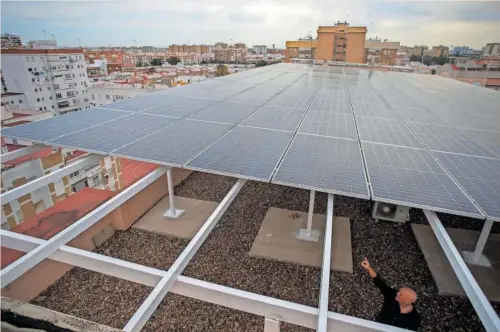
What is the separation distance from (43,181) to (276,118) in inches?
218

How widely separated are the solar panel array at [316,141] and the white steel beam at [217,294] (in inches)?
69.6

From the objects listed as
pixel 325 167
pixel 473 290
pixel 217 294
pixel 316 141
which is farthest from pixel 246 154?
pixel 473 290

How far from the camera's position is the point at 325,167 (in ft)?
16.0

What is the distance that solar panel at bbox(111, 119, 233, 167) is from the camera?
519 cm

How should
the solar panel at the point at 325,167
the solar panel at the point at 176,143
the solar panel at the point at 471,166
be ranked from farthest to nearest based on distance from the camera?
the solar panel at the point at 176,143 < the solar panel at the point at 471,166 < the solar panel at the point at 325,167

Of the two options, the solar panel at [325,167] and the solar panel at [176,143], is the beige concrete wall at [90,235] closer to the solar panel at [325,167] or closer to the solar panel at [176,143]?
the solar panel at [176,143]

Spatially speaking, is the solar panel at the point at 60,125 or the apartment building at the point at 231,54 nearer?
the solar panel at the point at 60,125

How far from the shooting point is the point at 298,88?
13.0 meters

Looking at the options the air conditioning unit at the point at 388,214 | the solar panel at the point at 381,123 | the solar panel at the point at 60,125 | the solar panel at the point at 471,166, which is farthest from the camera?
the solar panel at the point at 381,123

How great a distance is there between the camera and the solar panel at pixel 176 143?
5.19m

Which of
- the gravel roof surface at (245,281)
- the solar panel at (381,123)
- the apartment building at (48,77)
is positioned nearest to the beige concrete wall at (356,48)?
the solar panel at (381,123)

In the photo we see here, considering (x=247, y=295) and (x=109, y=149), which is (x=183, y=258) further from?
(x=109, y=149)

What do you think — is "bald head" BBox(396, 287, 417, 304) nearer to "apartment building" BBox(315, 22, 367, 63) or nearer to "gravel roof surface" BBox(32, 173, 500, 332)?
"gravel roof surface" BBox(32, 173, 500, 332)

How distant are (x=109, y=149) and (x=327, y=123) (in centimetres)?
530
